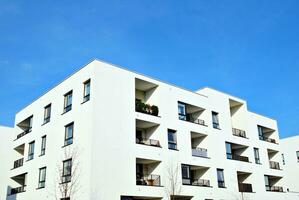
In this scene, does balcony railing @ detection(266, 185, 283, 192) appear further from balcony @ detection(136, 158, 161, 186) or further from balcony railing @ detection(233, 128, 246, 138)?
balcony @ detection(136, 158, 161, 186)

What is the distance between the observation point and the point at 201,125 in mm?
38562

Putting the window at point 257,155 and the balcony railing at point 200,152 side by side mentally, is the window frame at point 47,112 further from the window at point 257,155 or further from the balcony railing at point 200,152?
the window at point 257,155

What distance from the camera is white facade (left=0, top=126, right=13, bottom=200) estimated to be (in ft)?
143

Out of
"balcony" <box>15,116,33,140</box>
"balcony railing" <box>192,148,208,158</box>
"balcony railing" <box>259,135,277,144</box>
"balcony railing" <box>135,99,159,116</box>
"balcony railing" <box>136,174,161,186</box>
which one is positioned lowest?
"balcony railing" <box>136,174,161,186</box>

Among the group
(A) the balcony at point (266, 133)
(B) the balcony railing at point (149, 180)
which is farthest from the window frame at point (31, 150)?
(A) the balcony at point (266, 133)

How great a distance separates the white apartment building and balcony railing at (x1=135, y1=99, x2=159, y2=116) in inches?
3.9

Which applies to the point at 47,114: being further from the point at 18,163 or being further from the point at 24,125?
the point at 24,125

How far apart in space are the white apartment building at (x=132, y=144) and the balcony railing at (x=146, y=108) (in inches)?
3.9

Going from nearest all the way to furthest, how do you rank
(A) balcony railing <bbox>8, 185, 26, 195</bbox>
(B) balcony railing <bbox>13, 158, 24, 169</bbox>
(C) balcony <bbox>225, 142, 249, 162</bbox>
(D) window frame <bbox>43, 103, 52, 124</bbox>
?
(D) window frame <bbox>43, 103, 52, 124</bbox>, (A) balcony railing <bbox>8, 185, 26, 195</bbox>, (B) balcony railing <bbox>13, 158, 24, 169</bbox>, (C) balcony <bbox>225, 142, 249, 162</bbox>

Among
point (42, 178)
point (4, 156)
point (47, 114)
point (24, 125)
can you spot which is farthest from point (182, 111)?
point (4, 156)

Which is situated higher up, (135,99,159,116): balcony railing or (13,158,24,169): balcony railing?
(135,99,159,116): balcony railing

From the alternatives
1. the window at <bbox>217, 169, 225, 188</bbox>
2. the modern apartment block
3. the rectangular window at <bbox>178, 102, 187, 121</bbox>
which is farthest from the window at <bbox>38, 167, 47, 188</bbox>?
the modern apartment block

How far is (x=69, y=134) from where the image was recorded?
32688mm

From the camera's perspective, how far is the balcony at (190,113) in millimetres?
37656
